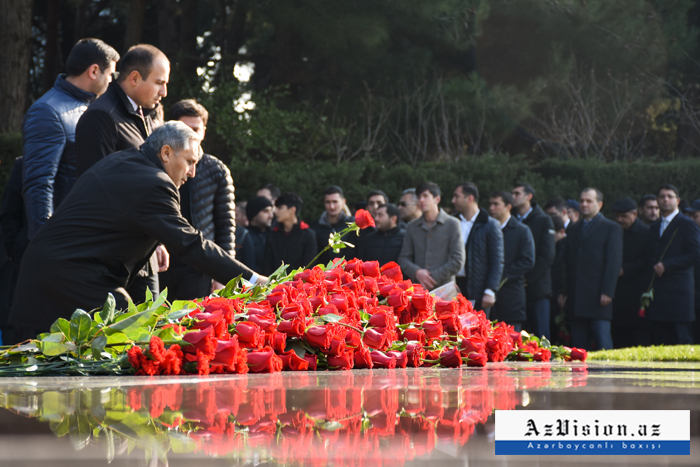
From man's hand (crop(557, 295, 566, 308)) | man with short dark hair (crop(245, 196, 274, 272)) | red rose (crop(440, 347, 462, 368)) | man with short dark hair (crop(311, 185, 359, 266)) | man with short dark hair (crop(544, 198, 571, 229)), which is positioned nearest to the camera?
red rose (crop(440, 347, 462, 368))

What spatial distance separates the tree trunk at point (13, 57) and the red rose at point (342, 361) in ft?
41.6

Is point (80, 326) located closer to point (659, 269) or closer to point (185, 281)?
point (185, 281)

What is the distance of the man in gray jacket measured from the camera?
7336 millimetres

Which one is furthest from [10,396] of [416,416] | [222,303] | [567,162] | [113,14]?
[113,14]

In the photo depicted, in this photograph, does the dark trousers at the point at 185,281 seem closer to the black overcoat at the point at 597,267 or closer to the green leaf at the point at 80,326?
the green leaf at the point at 80,326

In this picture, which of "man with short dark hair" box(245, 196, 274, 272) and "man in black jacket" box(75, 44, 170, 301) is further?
"man with short dark hair" box(245, 196, 274, 272)

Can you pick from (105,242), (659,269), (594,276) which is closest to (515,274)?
(594,276)

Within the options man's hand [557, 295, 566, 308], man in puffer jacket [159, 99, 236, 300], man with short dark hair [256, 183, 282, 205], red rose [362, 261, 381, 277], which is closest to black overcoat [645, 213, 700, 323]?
man's hand [557, 295, 566, 308]

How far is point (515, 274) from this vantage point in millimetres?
8148

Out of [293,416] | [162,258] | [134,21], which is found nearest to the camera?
[293,416]

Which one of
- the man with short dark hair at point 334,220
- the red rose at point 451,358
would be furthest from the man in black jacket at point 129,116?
the man with short dark hair at point 334,220

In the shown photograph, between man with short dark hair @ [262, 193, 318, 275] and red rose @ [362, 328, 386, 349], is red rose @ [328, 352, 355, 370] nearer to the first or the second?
red rose @ [362, 328, 386, 349]

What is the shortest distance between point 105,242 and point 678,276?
696 cm

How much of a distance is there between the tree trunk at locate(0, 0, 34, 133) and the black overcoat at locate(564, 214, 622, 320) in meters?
9.71
